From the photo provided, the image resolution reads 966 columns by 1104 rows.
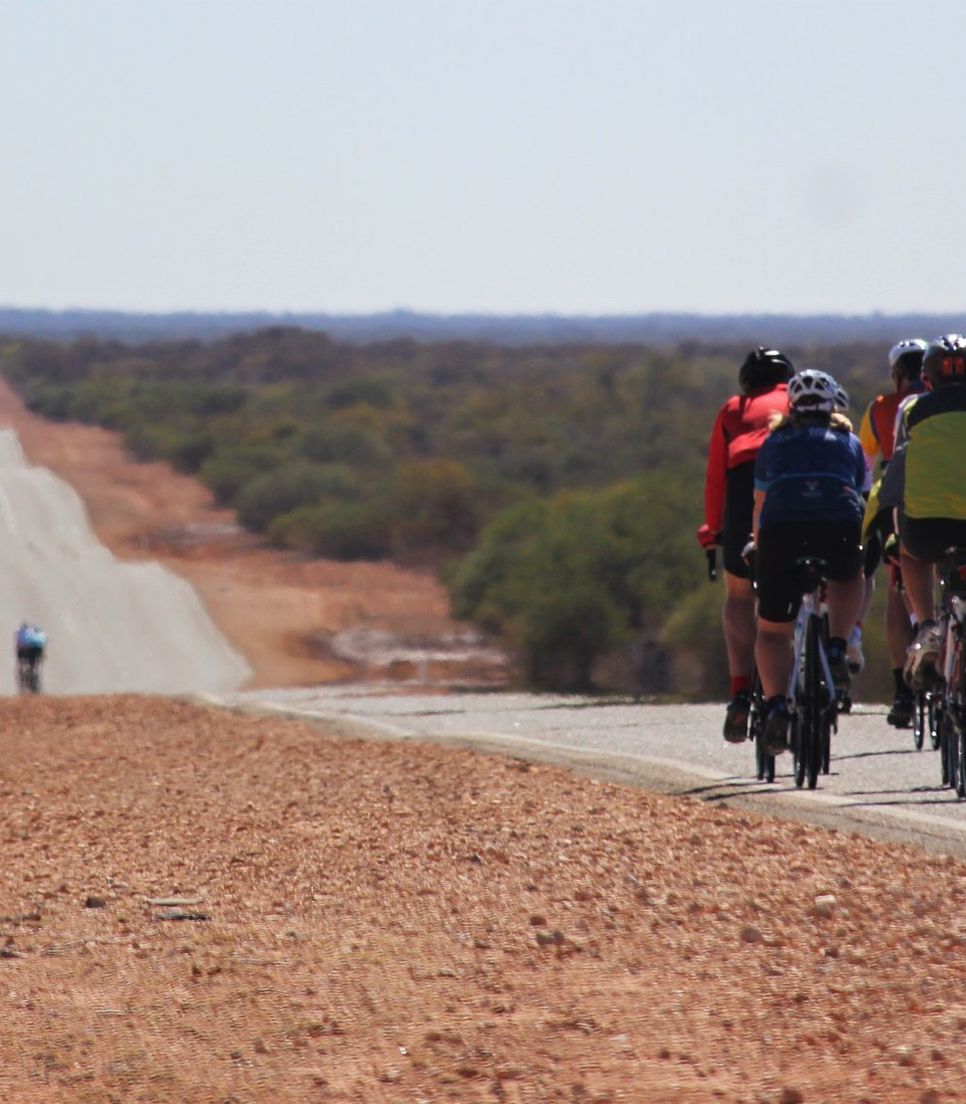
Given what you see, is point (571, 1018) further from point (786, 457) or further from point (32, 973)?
point (786, 457)

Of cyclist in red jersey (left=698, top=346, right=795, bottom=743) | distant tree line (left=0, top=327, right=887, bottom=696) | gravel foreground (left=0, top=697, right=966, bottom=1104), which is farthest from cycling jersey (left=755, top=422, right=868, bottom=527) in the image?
distant tree line (left=0, top=327, right=887, bottom=696)

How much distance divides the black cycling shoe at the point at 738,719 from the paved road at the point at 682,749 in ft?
0.67

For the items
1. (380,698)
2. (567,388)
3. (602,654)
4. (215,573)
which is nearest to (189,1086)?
(380,698)

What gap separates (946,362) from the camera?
28.5 ft

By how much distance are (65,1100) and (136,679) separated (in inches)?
1216

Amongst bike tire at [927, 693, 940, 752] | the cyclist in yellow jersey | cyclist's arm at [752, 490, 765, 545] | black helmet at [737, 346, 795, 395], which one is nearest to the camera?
cyclist's arm at [752, 490, 765, 545]

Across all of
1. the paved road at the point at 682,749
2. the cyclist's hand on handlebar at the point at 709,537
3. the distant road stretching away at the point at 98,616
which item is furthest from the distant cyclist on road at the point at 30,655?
the cyclist's hand on handlebar at the point at 709,537

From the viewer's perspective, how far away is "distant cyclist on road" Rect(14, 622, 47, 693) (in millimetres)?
28484

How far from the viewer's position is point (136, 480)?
76.3 metres

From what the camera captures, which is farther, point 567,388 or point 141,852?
point 567,388

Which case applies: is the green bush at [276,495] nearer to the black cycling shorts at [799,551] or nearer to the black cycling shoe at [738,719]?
the black cycling shoe at [738,719]

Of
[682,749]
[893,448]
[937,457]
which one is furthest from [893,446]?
[682,749]

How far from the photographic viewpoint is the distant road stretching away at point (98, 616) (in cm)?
3609

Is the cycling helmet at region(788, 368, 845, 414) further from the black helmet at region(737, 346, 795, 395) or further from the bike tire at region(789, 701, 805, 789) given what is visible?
the bike tire at region(789, 701, 805, 789)
